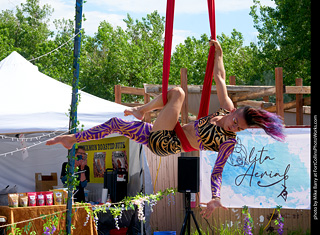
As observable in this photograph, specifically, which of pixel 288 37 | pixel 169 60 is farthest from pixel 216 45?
pixel 288 37

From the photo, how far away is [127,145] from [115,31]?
2257 centimetres

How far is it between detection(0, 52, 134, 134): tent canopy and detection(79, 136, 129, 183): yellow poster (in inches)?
51.9

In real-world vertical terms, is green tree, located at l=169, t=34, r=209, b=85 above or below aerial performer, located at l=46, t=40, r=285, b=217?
above

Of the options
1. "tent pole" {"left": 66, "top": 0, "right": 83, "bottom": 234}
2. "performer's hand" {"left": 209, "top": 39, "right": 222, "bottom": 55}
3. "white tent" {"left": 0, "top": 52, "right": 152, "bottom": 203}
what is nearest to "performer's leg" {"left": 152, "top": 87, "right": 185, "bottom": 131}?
"performer's hand" {"left": 209, "top": 39, "right": 222, "bottom": 55}

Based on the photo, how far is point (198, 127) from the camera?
4.09 m

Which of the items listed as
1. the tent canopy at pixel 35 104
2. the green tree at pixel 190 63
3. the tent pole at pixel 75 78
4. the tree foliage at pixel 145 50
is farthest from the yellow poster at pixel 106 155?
the green tree at pixel 190 63

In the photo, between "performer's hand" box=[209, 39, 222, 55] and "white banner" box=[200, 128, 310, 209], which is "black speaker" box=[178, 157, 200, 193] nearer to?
"white banner" box=[200, 128, 310, 209]

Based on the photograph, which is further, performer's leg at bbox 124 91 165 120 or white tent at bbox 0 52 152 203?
white tent at bbox 0 52 152 203

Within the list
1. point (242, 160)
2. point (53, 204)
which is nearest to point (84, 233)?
point (53, 204)

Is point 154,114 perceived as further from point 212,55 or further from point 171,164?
point 212,55

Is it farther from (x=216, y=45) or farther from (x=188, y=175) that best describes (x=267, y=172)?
(x=216, y=45)

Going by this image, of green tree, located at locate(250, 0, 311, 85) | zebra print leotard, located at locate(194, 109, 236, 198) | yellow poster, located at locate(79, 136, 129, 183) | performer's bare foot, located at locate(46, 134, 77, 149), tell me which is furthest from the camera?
green tree, located at locate(250, 0, 311, 85)

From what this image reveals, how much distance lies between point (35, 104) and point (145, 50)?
20160 millimetres

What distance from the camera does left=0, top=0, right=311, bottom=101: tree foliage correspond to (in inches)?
753
